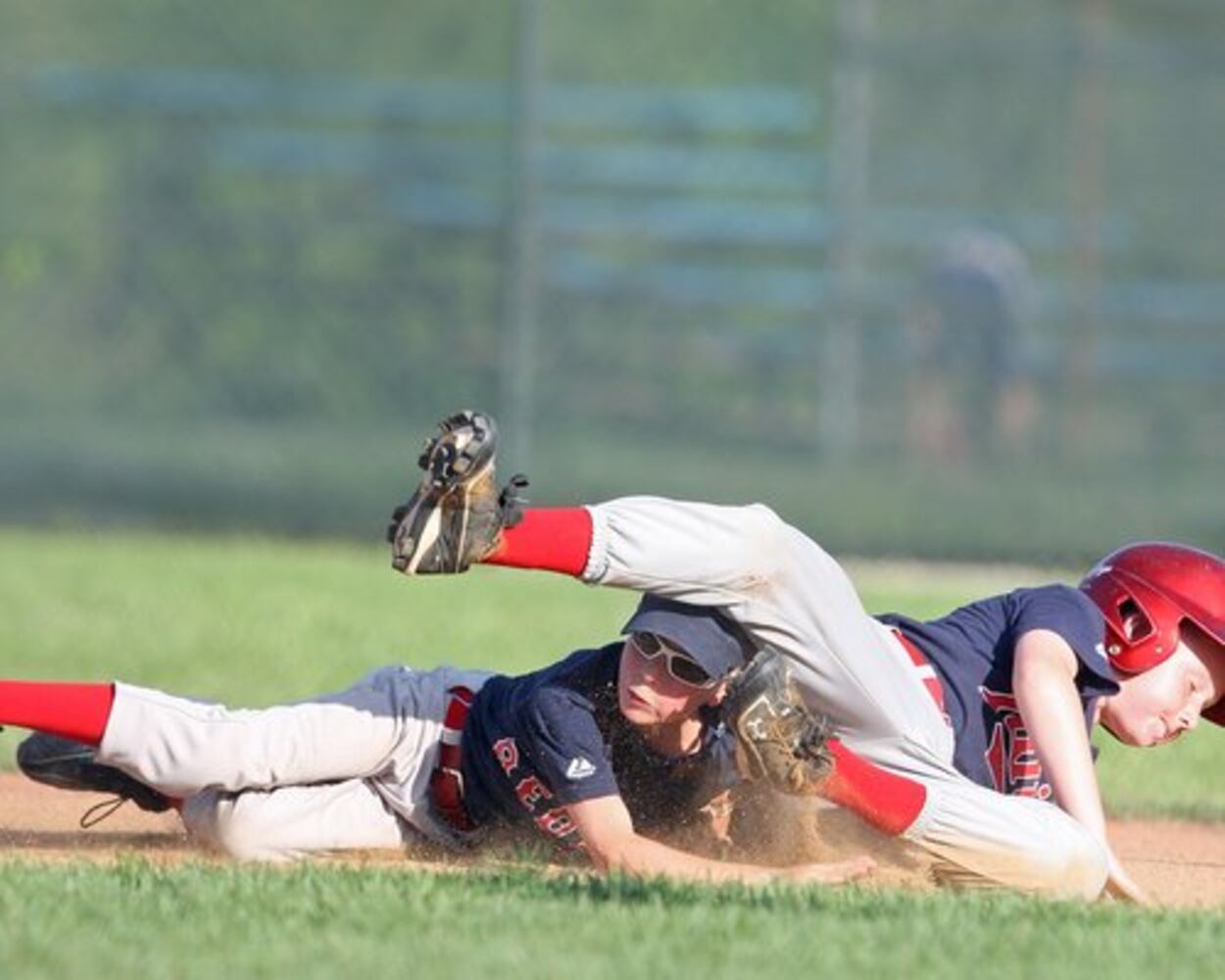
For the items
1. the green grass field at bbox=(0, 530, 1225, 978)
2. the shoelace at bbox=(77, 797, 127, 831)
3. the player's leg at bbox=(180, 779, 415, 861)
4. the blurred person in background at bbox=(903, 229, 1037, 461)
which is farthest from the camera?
the blurred person in background at bbox=(903, 229, 1037, 461)

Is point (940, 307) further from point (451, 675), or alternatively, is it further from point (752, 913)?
point (752, 913)

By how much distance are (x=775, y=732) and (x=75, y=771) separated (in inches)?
60.4

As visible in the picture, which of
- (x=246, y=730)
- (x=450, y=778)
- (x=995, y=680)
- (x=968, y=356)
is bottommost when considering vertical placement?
(x=450, y=778)

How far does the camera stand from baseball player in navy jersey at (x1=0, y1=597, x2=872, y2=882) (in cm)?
503

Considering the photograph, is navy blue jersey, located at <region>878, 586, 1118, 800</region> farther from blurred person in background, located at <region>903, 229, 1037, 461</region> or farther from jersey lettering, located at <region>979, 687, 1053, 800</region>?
blurred person in background, located at <region>903, 229, 1037, 461</region>

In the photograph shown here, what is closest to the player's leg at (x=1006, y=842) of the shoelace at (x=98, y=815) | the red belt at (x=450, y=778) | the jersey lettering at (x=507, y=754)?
the jersey lettering at (x=507, y=754)

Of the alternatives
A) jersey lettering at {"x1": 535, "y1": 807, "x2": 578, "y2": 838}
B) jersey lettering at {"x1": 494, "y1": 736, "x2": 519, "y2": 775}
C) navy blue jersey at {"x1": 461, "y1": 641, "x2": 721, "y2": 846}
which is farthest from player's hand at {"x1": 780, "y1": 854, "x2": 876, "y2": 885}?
jersey lettering at {"x1": 494, "y1": 736, "x2": 519, "y2": 775}

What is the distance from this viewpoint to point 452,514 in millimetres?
4852

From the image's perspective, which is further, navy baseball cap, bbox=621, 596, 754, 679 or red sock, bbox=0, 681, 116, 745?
red sock, bbox=0, 681, 116, 745

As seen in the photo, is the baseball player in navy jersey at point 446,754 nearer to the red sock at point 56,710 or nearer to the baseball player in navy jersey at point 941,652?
the red sock at point 56,710

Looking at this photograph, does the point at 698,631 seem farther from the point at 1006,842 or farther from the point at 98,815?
the point at 98,815

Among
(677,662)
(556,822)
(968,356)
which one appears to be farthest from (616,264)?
(677,662)

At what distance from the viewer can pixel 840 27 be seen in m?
12.8

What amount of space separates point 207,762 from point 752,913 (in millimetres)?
1339
